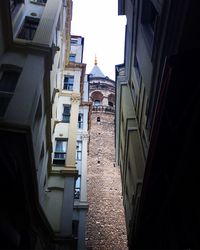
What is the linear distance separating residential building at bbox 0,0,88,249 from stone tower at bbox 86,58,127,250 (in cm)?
804

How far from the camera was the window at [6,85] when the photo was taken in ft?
29.9

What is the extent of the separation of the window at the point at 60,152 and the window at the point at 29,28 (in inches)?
278

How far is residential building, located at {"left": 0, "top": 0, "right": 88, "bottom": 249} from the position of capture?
7504 mm

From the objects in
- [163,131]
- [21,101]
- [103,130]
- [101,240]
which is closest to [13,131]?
[21,101]

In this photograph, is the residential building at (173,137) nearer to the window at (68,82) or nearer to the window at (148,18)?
the window at (148,18)

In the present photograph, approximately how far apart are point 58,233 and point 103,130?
94.4 feet

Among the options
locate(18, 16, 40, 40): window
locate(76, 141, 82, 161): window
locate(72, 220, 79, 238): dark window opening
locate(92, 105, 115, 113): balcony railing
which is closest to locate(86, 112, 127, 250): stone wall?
locate(92, 105, 115, 113): balcony railing

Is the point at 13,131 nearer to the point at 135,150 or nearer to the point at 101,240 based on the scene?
the point at 135,150

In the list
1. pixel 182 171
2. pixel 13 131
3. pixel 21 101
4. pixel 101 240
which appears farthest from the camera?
pixel 101 240

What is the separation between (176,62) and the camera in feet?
18.0

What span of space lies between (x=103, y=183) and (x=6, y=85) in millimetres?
23576

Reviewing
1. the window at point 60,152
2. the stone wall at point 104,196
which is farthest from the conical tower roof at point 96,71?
the window at point 60,152

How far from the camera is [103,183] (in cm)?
3197

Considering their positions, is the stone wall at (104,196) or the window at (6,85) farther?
the stone wall at (104,196)
